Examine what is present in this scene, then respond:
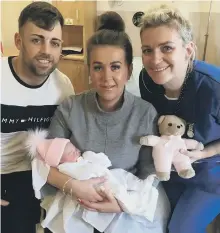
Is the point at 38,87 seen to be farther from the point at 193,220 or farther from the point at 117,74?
the point at 193,220

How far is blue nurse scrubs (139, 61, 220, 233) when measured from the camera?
1288 millimetres

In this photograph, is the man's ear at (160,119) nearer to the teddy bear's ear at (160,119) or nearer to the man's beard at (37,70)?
the teddy bear's ear at (160,119)

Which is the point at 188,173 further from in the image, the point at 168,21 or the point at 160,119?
the point at 168,21

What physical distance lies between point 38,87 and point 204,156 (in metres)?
0.77

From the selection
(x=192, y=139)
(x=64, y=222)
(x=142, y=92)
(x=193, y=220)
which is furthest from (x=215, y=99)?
(x=64, y=222)

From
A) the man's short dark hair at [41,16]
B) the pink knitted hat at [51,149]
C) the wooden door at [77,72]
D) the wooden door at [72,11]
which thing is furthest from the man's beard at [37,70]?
the wooden door at [72,11]

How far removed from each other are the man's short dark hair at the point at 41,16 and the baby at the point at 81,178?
456 mm

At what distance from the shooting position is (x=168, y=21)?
1.26m

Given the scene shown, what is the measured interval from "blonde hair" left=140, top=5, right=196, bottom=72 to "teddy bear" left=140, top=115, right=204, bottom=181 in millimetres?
329

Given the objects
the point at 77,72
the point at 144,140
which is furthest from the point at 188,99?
the point at 77,72

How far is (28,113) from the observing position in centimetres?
142

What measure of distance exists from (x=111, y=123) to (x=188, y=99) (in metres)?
0.33

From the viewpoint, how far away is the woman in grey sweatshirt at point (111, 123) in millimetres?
1199

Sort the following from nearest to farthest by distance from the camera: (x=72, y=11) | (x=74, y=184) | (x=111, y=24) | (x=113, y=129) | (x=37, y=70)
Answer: (x=74, y=184), (x=113, y=129), (x=37, y=70), (x=111, y=24), (x=72, y=11)
